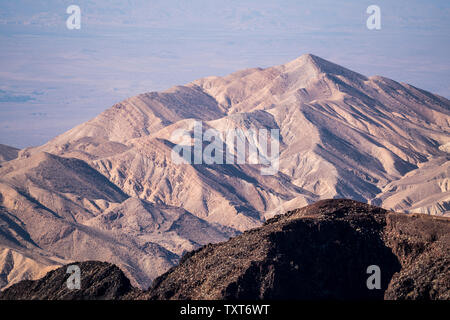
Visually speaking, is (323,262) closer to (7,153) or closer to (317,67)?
(7,153)

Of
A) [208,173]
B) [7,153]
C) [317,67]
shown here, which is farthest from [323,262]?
[317,67]

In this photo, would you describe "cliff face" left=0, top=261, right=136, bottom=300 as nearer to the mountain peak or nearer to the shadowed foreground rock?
the shadowed foreground rock

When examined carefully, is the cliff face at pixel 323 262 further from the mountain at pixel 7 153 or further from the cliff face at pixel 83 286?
the mountain at pixel 7 153

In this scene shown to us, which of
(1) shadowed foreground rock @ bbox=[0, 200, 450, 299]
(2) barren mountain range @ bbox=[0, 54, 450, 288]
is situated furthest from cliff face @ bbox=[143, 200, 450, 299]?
(2) barren mountain range @ bbox=[0, 54, 450, 288]

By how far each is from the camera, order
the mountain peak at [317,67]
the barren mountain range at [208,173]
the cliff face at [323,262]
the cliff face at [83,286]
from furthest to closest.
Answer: the mountain peak at [317,67] < the barren mountain range at [208,173] < the cliff face at [83,286] < the cliff face at [323,262]

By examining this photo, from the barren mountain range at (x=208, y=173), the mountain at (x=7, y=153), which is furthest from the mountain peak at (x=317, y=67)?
the mountain at (x=7, y=153)
